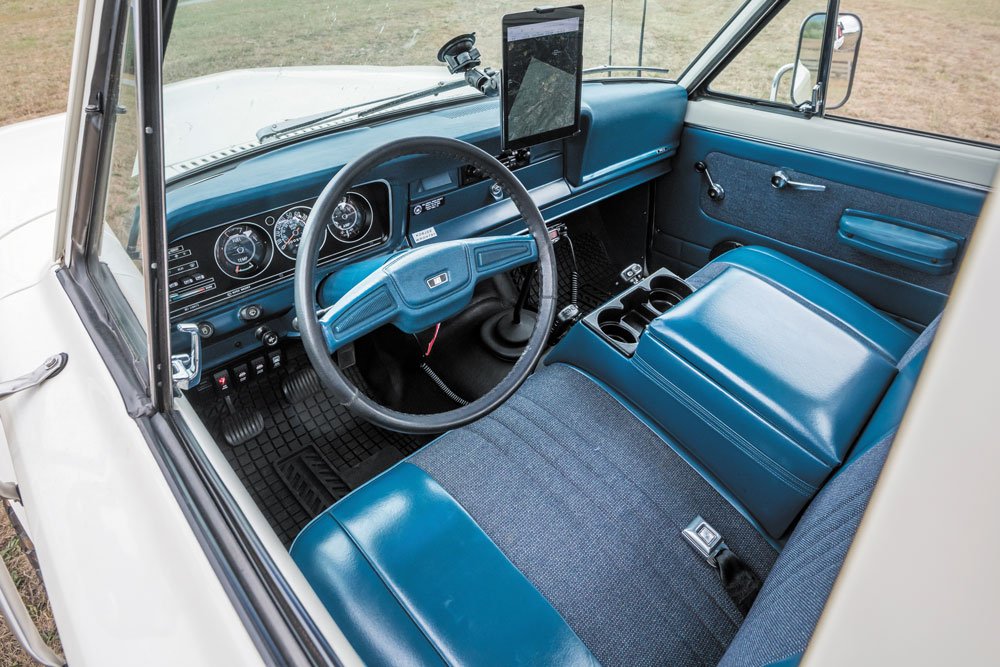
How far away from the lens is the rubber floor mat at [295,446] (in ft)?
5.93

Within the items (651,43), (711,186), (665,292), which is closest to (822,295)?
(665,292)

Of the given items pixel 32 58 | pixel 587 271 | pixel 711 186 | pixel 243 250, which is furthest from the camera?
pixel 32 58

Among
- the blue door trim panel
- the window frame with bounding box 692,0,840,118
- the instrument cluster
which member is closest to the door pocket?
the window frame with bounding box 692,0,840,118

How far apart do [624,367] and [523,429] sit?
313mm

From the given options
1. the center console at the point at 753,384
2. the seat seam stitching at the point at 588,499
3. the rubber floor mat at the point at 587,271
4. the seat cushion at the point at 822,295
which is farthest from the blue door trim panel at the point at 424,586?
the rubber floor mat at the point at 587,271

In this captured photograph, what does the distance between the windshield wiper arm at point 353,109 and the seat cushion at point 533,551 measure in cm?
95

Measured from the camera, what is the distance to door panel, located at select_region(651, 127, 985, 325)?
6.29ft

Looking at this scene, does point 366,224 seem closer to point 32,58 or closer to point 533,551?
point 533,551

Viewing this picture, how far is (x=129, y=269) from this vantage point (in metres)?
1.17

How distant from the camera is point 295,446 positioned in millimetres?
1939

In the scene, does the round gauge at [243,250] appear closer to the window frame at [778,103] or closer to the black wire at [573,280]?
the black wire at [573,280]

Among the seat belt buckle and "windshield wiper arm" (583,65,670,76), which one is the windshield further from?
the seat belt buckle

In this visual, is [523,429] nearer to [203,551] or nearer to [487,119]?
[203,551]

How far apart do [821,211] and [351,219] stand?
1.56m
